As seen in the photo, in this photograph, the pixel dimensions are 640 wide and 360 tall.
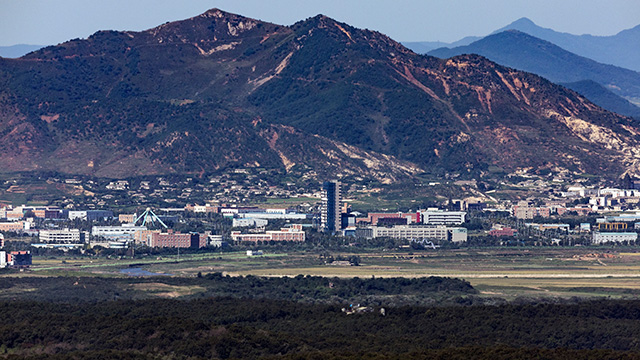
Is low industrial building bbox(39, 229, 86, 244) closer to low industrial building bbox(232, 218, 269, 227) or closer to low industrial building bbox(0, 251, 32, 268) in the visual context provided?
low industrial building bbox(0, 251, 32, 268)

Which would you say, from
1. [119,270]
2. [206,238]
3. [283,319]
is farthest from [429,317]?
[206,238]

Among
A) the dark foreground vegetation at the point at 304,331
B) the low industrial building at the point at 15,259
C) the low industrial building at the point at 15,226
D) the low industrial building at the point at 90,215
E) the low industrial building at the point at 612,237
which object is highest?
the low industrial building at the point at 90,215

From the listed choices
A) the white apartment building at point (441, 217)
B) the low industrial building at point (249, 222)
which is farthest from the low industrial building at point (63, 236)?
the white apartment building at point (441, 217)

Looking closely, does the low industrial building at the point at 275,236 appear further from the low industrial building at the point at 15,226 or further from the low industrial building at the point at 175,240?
the low industrial building at the point at 15,226

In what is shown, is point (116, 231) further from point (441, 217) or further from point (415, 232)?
point (441, 217)

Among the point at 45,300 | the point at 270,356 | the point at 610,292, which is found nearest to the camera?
the point at 270,356

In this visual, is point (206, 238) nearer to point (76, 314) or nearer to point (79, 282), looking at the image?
point (79, 282)

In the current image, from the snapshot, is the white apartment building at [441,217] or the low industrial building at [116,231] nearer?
the low industrial building at [116,231]
